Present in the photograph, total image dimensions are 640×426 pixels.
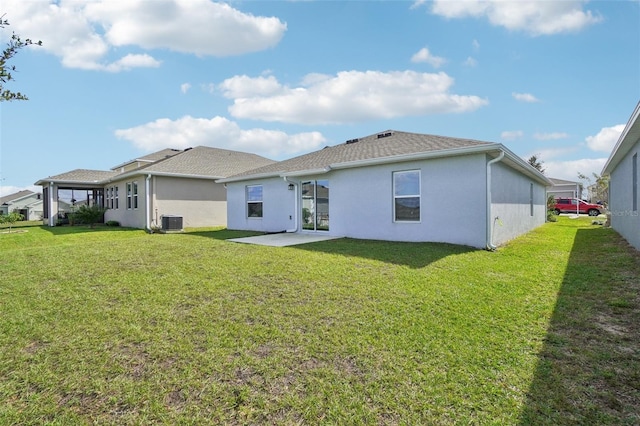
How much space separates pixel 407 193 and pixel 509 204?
3.75 m

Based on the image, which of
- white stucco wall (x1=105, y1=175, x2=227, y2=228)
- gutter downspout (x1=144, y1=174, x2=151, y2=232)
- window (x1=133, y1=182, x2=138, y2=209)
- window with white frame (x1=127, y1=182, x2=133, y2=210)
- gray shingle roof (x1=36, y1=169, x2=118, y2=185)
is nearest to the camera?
gutter downspout (x1=144, y1=174, x2=151, y2=232)

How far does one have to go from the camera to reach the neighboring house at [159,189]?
16766 millimetres

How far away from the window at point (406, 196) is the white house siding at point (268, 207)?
4523 millimetres

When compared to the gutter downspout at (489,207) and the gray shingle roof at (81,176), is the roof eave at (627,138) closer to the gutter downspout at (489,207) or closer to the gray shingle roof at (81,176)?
the gutter downspout at (489,207)

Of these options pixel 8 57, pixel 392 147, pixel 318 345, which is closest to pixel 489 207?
pixel 392 147

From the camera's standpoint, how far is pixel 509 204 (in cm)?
1077

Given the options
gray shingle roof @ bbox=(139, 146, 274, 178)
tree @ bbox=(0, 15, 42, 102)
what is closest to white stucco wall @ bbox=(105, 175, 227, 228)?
gray shingle roof @ bbox=(139, 146, 274, 178)

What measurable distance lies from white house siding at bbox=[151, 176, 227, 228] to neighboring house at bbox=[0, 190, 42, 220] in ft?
123

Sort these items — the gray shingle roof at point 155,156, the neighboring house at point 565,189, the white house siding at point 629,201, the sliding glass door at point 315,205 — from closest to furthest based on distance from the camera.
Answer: the white house siding at point 629,201
the sliding glass door at point 315,205
the gray shingle roof at point 155,156
the neighboring house at point 565,189

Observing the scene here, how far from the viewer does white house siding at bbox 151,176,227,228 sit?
54.9 ft

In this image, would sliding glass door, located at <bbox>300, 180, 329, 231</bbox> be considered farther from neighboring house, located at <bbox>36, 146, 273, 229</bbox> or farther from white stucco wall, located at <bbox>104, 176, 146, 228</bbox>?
white stucco wall, located at <bbox>104, 176, 146, 228</bbox>

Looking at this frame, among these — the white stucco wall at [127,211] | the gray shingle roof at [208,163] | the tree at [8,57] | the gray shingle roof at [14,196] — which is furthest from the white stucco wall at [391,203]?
the gray shingle roof at [14,196]

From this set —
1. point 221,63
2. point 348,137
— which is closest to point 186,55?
point 221,63

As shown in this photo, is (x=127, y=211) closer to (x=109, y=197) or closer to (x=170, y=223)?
(x=109, y=197)
